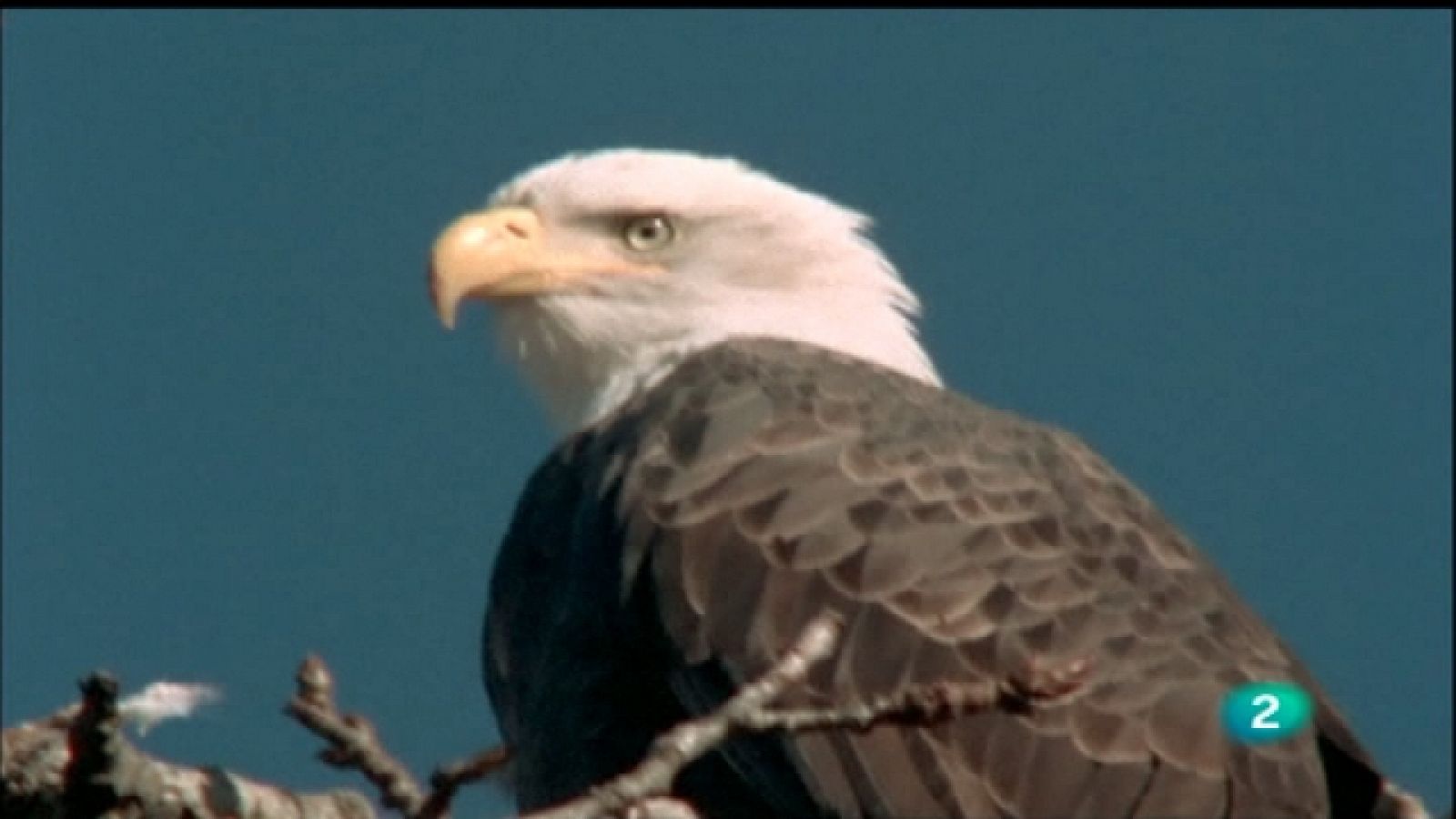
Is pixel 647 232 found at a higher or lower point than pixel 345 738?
higher

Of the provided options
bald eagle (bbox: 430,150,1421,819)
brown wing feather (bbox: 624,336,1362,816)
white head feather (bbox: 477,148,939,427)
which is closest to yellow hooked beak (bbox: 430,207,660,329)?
white head feather (bbox: 477,148,939,427)

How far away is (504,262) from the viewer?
7297mm

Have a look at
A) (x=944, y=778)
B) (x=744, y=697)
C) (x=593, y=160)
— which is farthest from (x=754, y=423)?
(x=744, y=697)

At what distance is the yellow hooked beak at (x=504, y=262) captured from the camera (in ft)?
23.5

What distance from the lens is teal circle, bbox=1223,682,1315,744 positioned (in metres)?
5.24

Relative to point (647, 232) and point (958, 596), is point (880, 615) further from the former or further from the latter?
point (647, 232)

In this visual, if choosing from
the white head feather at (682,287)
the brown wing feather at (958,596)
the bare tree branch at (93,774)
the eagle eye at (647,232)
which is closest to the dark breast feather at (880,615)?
the brown wing feather at (958,596)

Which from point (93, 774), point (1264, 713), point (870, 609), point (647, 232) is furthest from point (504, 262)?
point (93, 774)

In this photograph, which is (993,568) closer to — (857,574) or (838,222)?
(857,574)

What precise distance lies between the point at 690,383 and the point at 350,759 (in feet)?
7.36

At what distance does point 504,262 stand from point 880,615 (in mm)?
2164

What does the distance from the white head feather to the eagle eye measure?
2 centimetres

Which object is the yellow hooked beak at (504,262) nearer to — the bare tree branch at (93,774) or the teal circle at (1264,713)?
the teal circle at (1264,713)

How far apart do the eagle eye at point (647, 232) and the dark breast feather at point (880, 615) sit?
3.71 ft
